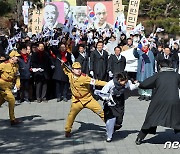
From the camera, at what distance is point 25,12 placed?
17078mm

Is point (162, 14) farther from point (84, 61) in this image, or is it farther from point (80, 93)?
point (80, 93)

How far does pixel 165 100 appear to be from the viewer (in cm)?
703

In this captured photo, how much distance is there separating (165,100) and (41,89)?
5546mm

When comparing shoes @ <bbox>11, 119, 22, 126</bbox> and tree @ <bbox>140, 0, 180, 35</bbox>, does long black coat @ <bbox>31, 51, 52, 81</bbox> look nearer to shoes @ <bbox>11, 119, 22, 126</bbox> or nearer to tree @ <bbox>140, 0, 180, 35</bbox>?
shoes @ <bbox>11, 119, 22, 126</bbox>

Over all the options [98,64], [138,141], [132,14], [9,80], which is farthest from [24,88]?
[132,14]

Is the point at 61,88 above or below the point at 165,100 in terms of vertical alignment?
below

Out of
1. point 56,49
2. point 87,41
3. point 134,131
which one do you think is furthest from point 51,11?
point 134,131

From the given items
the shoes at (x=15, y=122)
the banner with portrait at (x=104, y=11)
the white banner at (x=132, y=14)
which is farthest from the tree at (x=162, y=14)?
the shoes at (x=15, y=122)

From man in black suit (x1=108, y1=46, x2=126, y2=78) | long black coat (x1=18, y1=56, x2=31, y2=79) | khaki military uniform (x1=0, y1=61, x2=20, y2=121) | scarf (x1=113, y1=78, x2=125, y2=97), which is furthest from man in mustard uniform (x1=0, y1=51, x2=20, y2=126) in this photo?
man in black suit (x1=108, y1=46, x2=126, y2=78)

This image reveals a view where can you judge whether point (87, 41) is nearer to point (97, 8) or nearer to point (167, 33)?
point (97, 8)

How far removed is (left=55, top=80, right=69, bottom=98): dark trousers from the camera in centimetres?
1205

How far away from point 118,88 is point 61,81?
469 cm

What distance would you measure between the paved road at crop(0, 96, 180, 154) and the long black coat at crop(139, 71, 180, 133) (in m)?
0.49

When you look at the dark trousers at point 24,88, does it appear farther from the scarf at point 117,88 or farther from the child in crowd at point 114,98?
the scarf at point 117,88
